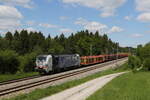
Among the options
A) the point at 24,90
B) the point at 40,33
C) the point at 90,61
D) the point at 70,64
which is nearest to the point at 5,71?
the point at 70,64

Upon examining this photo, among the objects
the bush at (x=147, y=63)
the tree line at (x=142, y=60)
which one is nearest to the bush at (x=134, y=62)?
the tree line at (x=142, y=60)

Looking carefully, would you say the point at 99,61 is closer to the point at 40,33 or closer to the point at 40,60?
the point at 40,60

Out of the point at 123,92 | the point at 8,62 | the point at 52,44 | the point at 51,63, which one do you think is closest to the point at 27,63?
the point at 8,62

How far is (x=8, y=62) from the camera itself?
42469mm

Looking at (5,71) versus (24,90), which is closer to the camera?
(24,90)

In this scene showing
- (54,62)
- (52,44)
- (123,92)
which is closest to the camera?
(123,92)

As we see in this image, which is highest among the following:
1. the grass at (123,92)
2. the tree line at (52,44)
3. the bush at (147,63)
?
the tree line at (52,44)

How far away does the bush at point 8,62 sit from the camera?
41.9m

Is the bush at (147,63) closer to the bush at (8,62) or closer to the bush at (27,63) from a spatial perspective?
the bush at (27,63)

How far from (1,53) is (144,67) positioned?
30475mm

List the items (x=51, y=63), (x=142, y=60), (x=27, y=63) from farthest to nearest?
(x=142, y=60) → (x=27, y=63) → (x=51, y=63)

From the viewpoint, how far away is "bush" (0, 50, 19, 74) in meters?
41.9

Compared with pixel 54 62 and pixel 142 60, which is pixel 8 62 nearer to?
pixel 54 62

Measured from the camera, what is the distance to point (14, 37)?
128m
